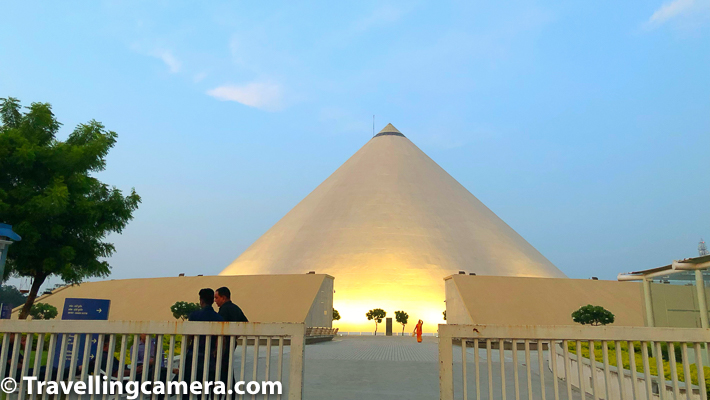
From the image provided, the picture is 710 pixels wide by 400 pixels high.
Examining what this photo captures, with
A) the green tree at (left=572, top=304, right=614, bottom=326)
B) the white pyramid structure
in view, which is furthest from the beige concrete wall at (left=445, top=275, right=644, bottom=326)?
→ the white pyramid structure

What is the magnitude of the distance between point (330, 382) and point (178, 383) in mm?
5127

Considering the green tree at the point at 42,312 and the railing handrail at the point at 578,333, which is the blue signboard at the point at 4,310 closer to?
the railing handrail at the point at 578,333

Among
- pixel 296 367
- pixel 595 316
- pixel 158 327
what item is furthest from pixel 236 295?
pixel 296 367

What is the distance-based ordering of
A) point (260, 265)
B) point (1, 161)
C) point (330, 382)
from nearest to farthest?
point (330, 382) < point (1, 161) < point (260, 265)

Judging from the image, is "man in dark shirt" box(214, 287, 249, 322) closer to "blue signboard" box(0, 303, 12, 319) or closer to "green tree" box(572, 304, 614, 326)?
"blue signboard" box(0, 303, 12, 319)

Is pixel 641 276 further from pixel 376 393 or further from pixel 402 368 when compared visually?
pixel 376 393

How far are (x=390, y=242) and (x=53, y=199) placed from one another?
37.0 meters

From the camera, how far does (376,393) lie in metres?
7.39

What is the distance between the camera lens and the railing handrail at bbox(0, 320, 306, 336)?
387cm

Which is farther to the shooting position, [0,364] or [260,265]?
[260,265]

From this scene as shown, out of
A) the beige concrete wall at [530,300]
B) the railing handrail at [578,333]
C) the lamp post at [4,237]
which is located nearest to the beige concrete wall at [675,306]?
the railing handrail at [578,333]

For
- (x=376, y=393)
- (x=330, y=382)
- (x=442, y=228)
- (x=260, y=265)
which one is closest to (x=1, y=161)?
(x=330, y=382)

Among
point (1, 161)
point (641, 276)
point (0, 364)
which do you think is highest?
point (1, 161)

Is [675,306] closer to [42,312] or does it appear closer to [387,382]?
[387,382]
